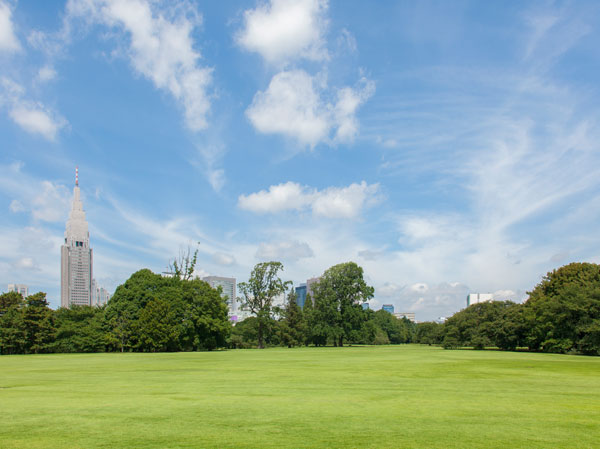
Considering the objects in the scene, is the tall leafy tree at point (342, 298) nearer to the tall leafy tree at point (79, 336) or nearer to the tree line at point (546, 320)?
the tree line at point (546, 320)

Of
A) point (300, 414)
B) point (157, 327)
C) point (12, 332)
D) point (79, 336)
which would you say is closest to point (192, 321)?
point (157, 327)

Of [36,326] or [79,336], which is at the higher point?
[36,326]

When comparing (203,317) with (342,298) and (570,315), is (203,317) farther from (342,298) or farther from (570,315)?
(570,315)

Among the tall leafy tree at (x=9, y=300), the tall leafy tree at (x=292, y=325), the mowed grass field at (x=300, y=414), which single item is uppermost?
the tall leafy tree at (x=9, y=300)

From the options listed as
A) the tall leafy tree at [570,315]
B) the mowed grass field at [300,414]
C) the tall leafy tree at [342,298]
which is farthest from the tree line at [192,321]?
the mowed grass field at [300,414]

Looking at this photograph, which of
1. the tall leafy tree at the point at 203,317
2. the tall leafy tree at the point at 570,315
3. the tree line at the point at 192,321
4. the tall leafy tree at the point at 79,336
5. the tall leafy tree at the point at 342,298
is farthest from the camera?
the tall leafy tree at the point at 342,298

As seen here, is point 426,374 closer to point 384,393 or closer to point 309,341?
point 384,393

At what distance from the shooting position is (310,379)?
58.7ft

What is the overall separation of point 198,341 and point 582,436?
55789mm

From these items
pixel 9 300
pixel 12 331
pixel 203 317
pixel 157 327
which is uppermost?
pixel 9 300

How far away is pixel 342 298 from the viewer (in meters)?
78.8

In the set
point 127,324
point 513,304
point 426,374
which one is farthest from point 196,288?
point 426,374

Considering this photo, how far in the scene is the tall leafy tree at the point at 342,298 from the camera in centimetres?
7700

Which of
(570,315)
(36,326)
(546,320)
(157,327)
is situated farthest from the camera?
(157,327)
